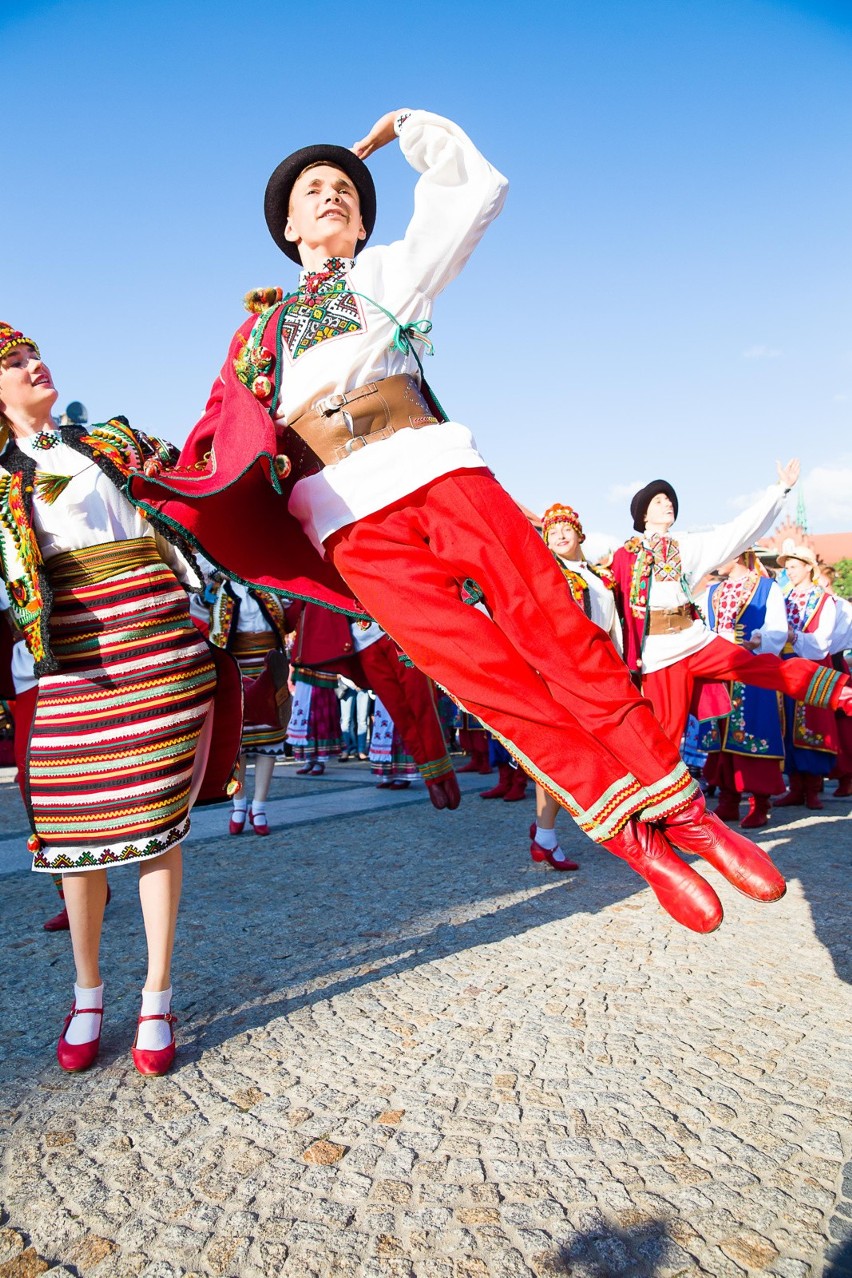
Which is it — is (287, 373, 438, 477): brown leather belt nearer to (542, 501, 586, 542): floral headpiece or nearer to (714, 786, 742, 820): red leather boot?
(542, 501, 586, 542): floral headpiece

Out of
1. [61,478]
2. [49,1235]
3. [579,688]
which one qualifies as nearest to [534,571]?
[579,688]

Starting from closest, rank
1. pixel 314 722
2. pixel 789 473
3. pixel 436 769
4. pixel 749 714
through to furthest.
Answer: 1. pixel 789 473
2. pixel 436 769
3. pixel 749 714
4. pixel 314 722

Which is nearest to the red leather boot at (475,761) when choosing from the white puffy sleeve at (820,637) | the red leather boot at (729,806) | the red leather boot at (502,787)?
the red leather boot at (502,787)

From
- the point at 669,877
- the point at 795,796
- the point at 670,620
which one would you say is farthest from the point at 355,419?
the point at 795,796

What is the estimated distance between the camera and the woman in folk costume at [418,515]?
2146mm

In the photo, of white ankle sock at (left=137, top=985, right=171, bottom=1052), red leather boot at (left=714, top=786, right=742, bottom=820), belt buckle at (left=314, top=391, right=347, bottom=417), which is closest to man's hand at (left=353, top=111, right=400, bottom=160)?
belt buckle at (left=314, top=391, right=347, bottom=417)

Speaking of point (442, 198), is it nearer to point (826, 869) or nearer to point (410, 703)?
point (410, 703)

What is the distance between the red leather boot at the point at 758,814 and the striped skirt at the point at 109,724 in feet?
17.0

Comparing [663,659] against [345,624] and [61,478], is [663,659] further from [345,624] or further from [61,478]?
[61,478]

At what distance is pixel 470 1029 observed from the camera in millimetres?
2639

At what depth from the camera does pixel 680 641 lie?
5.23 m

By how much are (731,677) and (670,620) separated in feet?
1.58

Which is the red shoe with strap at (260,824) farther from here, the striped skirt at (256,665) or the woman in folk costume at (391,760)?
the woman in folk costume at (391,760)

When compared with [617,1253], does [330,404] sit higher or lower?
higher
